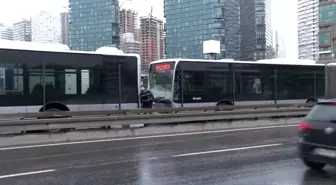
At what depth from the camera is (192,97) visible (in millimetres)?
→ 18125

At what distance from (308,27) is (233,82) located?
108 meters

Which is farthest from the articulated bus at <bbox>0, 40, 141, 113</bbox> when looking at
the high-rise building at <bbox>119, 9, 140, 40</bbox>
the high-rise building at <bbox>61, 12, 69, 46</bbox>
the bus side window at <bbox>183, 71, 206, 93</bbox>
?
the high-rise building at <bbox>61, 12, 69, 46</bbox>

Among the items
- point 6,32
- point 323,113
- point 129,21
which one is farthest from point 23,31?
point 323,113

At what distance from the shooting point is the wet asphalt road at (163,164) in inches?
265

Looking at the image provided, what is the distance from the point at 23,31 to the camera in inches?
1945

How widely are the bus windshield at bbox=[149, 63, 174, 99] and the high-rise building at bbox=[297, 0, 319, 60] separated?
99438 mm

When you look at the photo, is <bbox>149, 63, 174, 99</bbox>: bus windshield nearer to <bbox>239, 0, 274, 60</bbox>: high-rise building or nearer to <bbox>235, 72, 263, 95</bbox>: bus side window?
<bbox>235, 72, 263, 95</bbox>: bus side window

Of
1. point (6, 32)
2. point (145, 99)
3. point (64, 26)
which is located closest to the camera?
point (145, 99)

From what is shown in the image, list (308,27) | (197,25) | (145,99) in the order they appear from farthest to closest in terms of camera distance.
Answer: (308,27), (197,25), (145,99)

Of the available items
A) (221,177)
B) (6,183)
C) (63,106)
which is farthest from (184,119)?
(6,183)

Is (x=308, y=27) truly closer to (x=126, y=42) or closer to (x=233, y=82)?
(x=126, y=42)

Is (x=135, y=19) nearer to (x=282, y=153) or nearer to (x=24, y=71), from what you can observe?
(x=24, y=71)

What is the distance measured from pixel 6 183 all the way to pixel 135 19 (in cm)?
4066

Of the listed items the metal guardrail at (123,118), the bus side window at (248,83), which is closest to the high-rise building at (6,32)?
the bus side window at (248,83)
